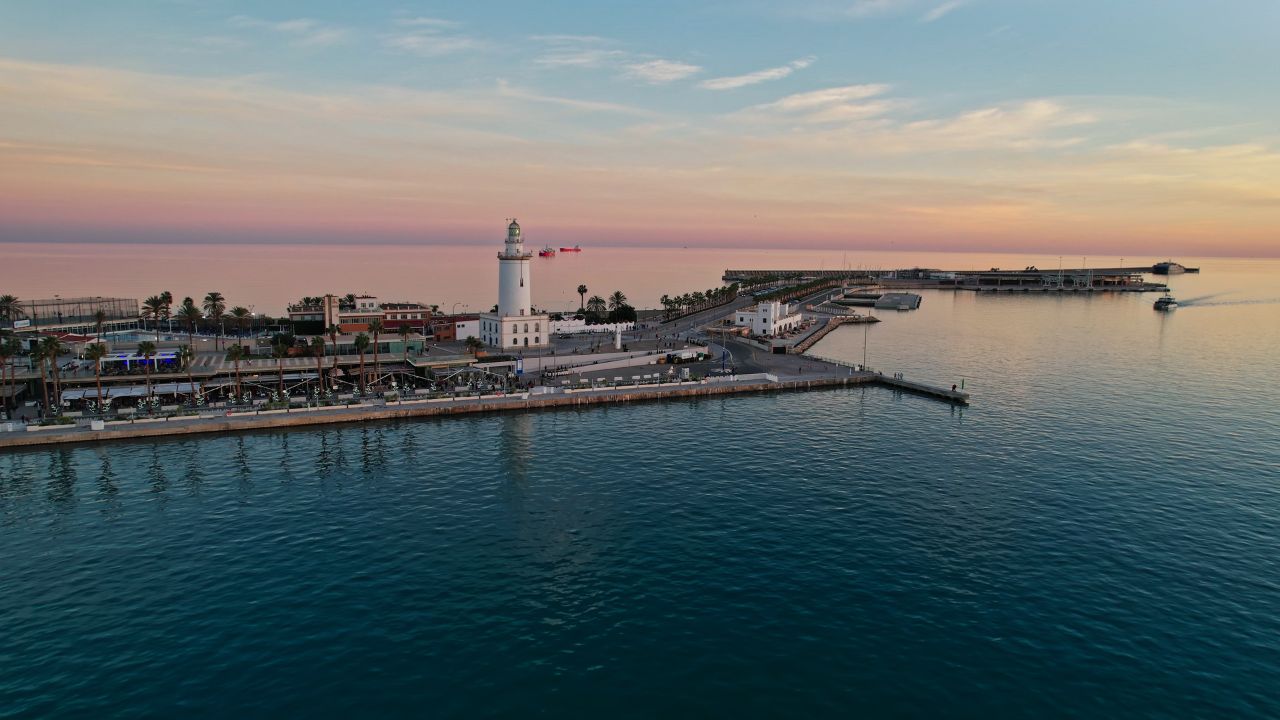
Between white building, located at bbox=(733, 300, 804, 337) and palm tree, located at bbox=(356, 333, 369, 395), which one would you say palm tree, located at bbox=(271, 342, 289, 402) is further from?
white building, located at bbox=(733, 300, 804, 337)

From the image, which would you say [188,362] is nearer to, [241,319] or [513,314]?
[513,314]

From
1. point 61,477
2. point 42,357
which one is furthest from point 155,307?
point 61,477

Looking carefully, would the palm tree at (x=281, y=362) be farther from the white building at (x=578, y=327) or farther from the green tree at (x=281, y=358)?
the white building at (x=578, y=327)

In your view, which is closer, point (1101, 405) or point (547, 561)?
point (547, 561)

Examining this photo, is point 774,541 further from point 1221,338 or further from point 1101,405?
point 1221,338

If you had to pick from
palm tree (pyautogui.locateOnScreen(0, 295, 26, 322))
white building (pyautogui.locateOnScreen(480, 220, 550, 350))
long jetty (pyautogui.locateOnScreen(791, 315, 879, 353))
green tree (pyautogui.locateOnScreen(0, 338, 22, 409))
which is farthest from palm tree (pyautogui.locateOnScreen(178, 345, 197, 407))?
long jetty (pyautogui.locateOnScreen(791, 315, 879, 353))

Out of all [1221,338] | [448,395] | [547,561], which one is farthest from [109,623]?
[1221,338]

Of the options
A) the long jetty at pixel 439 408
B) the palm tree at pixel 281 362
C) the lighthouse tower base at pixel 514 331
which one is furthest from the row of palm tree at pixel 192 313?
the lighthouse tower base at pixel 514 331
